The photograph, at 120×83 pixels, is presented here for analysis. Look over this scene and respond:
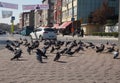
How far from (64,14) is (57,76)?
89.3 m

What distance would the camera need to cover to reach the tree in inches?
2986

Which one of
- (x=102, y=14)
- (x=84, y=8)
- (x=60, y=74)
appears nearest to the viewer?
(x=60, y=74)

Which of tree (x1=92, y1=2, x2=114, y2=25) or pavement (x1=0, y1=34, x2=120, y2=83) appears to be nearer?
pavement (x1=0, y1=34, x2=120, y2=83)

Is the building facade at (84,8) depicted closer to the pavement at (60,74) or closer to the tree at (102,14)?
the tree at (102,14)

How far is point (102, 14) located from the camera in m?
76.7

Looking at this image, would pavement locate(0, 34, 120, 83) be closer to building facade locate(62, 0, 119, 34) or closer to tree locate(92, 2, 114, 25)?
tree locate(92, 2, 114, 25)

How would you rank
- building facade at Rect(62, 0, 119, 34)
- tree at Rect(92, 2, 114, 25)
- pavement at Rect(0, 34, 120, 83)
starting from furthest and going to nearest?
building facade at Rect(62, 0, 119, 34) → tree at Rect(92, 2, 114, 25) → pavement at Rect(0, 34, 120, 83)

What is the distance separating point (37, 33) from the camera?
46219mm

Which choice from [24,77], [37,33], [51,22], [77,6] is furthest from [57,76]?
[51,22]

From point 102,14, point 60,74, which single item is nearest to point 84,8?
point 102,14

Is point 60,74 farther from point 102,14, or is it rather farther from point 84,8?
point 84,8

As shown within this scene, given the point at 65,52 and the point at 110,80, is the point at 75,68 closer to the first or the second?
the point at 110,80

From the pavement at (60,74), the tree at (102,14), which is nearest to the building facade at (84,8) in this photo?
the tree at (102,14)

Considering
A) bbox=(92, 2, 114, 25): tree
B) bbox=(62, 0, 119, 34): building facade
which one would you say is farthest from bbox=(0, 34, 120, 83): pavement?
bbox=(62, 0, 119, 34): building facade
